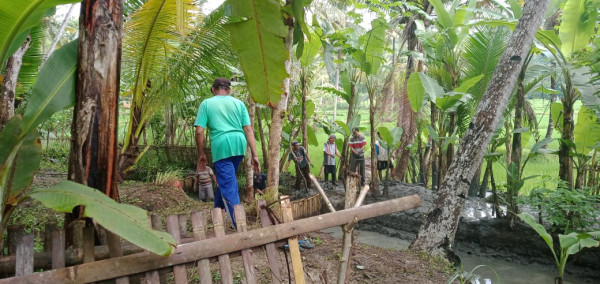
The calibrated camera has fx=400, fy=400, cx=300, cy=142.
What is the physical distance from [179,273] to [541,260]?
5363mm

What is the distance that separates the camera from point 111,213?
4.79 feet

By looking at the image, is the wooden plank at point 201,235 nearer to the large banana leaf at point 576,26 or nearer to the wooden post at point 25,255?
the wooden post at point 25,255

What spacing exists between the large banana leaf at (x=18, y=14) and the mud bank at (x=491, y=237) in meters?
5.94

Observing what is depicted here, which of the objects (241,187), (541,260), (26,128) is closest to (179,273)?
(26,128)

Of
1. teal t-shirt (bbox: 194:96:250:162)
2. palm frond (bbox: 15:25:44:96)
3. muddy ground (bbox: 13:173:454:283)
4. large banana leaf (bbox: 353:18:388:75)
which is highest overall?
large banana leaf (bbox: 353:18:388:75)

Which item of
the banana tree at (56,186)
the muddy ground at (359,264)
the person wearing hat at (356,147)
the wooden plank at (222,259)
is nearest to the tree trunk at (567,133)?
the muddy ground at (359,264)

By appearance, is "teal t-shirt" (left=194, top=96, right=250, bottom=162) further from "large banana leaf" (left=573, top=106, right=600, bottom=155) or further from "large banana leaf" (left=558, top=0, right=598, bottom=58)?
"large banana leaf" (left=573, top=106, right=600, bottom=155)

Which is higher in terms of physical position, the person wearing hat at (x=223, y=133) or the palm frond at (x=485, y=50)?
the palm frond at (x=485, y=50)

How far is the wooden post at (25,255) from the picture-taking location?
1668mm

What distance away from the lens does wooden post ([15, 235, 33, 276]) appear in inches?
65.7

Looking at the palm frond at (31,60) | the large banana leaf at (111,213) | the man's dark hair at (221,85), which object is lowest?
the large banana leaf at (111,213)

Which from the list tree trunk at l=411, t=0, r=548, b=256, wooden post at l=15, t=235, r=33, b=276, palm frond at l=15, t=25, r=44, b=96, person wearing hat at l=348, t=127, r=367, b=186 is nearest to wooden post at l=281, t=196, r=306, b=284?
wooden post at l=15, t=235, r=33, b=276

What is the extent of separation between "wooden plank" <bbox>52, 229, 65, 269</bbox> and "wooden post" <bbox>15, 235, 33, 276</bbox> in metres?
0.08

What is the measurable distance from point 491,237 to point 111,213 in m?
5.79
